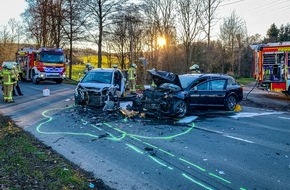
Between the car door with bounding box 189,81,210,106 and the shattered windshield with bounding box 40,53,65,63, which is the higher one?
the shattered windshield with bounding box 40,53,65,63

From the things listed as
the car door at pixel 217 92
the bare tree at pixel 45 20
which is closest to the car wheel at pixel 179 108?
the car door at pixel 217 92

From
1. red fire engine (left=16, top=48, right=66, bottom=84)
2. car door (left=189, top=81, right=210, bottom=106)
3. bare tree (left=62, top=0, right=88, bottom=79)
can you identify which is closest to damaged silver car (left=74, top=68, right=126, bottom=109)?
car door (left=189, top=81, right=210, bottom=106)

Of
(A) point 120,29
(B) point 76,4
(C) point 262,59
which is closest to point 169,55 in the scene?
(A) point 120,29

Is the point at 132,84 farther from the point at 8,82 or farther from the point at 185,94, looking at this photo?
the point at 185,94

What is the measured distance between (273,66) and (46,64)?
55.6 feet

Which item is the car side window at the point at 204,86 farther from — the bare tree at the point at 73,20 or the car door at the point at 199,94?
the bare tree at the point at 73,20

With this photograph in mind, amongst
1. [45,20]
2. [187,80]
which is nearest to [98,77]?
[187,80]

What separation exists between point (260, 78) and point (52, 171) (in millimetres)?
16232

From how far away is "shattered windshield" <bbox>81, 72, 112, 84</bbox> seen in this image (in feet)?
44.0

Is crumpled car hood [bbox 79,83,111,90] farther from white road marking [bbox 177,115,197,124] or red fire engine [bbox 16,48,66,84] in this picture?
red fire engine [bbox 16,48,66,84]

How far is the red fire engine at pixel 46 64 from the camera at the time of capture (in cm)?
2578

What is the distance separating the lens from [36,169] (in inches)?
219

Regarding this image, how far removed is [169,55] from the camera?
38.7 m

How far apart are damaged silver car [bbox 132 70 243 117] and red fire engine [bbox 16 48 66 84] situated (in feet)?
51.9
